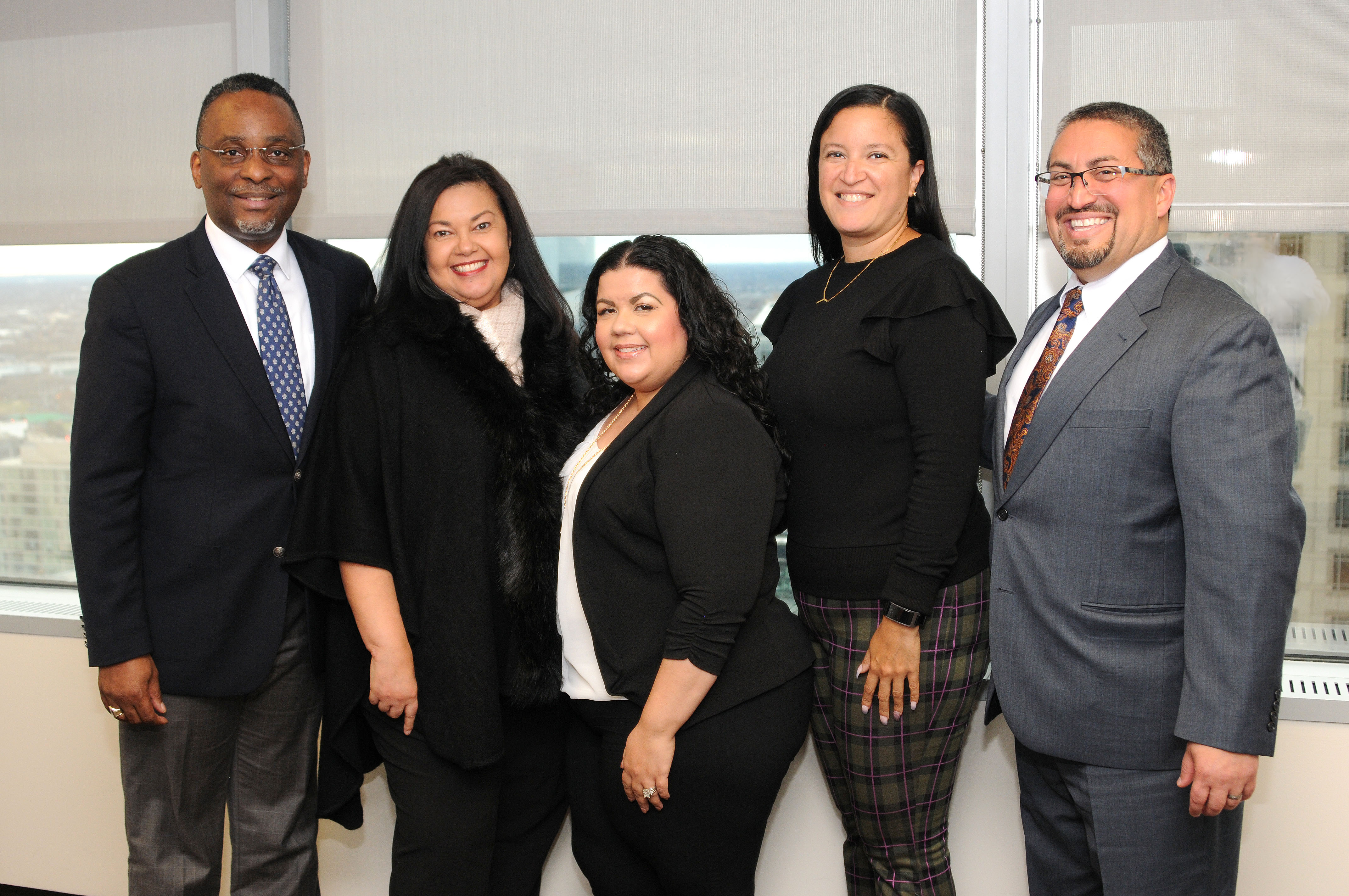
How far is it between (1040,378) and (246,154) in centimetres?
172

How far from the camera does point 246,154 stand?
211 centimetres

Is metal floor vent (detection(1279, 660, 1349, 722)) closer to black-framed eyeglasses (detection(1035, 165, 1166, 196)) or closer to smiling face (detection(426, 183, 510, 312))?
black-framed eyeglasses (detection(1035, 165, 1166, 196))

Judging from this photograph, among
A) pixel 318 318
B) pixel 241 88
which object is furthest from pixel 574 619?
pixel 241 88

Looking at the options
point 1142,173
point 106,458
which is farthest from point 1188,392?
point 106,458

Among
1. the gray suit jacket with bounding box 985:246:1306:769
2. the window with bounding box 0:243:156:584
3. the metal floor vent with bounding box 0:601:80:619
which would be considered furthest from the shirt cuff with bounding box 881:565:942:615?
the window with bounding box 0:243:156:584

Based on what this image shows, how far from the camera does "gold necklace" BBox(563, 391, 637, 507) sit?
74.7 inches

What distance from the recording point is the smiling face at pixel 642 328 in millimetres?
1829

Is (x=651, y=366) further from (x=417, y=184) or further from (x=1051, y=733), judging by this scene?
(x=1051, y=733)

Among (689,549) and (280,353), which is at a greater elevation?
(280,353)

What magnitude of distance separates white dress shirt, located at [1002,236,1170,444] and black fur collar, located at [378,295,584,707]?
0.91 meters

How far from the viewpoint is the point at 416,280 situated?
1977 mm

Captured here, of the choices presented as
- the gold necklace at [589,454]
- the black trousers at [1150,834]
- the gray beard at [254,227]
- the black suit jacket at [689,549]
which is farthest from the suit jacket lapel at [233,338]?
the black trousers at [1150,834]

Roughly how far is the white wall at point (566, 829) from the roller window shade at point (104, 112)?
4.14 ft

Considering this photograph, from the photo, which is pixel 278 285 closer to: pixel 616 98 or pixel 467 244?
pixel 467 244
